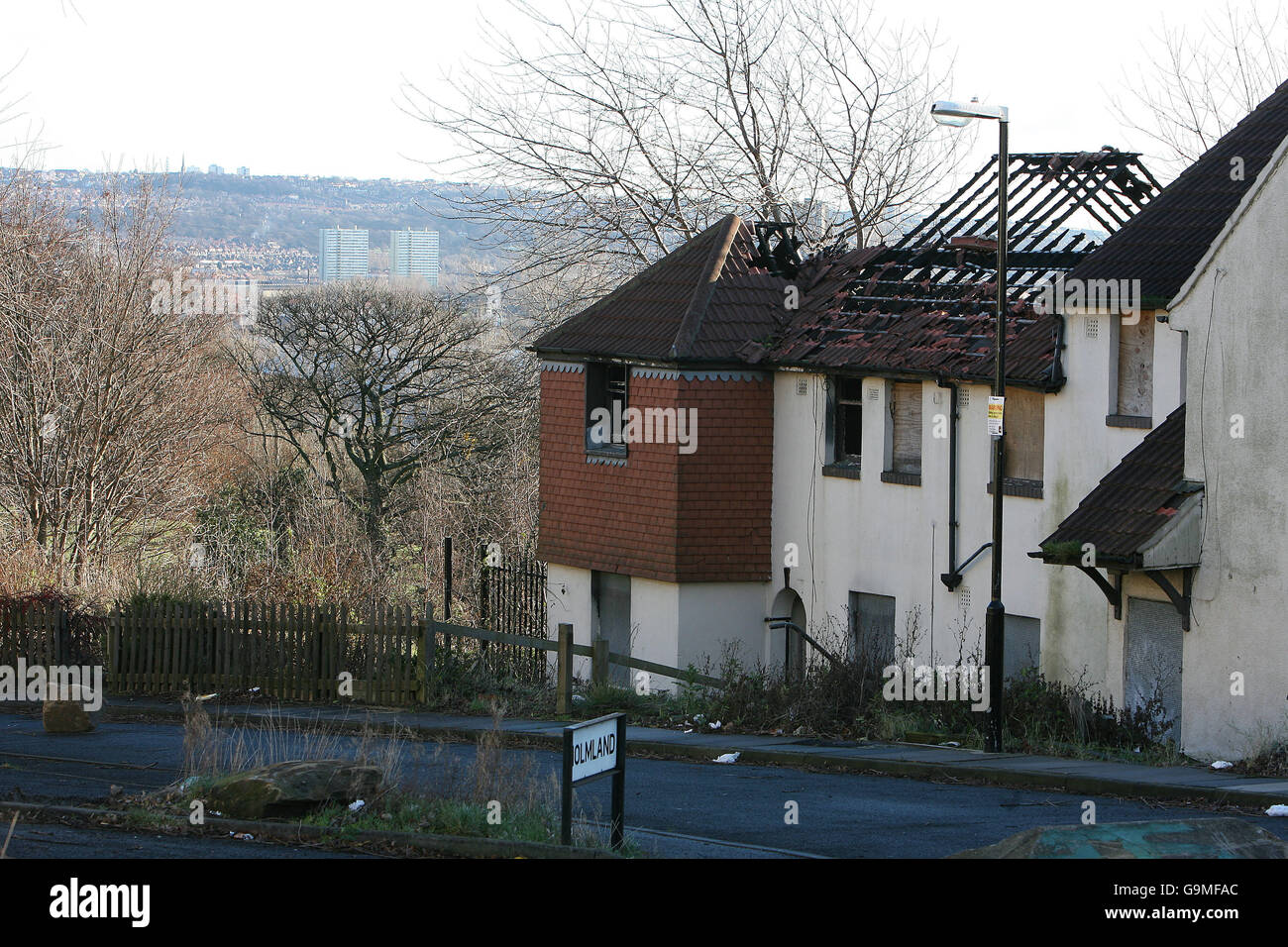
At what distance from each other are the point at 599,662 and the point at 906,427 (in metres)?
6.07

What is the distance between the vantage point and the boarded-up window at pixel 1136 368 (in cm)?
2006

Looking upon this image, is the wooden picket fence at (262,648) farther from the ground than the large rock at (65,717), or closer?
farther from the ground

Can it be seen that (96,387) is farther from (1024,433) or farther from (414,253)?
(414,253)

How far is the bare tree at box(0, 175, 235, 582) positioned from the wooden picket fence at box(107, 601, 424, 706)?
6.11 metres

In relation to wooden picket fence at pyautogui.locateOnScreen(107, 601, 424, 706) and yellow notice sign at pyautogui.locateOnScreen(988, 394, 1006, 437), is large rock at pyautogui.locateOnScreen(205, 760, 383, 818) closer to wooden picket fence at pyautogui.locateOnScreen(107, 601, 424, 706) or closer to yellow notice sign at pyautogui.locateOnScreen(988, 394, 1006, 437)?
yellow notice sign at pyautogui.locateOnScreen(988, 394, 1006, 437)

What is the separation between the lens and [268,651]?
952 inches

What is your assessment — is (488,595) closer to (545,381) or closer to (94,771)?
(545,381)

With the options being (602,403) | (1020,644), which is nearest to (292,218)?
(602,403)

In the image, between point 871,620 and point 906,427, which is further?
point 871,620

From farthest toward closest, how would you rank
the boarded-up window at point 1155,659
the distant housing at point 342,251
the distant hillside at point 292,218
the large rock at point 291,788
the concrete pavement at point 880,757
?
the distant housing at point 342,251 < the distant hillside at point 292,218 < the boarded-up window at point 1155,659 < the concrete pavement at point 880,757 < the large rock at point 291,788

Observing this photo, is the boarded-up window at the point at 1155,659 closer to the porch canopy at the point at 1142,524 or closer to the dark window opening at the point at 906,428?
the porch canopy at the point at 1142,524

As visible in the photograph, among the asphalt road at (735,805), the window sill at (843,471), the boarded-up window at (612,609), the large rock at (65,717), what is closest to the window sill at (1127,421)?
the window sill at (843,471)

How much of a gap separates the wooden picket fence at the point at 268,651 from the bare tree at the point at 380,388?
14.9 m
